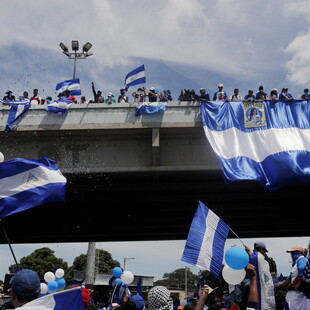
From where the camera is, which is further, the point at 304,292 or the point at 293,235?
the point at 293,235

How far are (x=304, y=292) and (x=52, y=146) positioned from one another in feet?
39.3

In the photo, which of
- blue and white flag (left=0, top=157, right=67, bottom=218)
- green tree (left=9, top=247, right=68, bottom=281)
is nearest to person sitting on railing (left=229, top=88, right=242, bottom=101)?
blue and white flag (left=0, top=157, right=67, bottom=218)

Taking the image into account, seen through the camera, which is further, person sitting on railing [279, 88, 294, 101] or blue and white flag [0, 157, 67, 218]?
person sitting on railing [279, 88, 294, 101]

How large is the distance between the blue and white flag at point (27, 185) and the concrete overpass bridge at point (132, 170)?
292 inches

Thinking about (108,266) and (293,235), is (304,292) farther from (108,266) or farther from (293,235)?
(108,266)

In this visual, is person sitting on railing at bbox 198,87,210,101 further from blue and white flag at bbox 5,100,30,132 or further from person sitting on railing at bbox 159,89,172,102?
blue and white flag at bbox 5,100,30,132

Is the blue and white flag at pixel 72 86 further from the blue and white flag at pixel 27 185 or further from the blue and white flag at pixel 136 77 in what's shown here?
the blue and white flag at pixel 27 185

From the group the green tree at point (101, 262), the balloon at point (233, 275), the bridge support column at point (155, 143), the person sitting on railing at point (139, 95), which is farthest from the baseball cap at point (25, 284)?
the green tree at point (101, 262)

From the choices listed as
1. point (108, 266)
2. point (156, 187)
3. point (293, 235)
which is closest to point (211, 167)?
point (156, 187)

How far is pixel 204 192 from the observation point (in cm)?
1973

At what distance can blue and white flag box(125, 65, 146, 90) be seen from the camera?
1869 cm

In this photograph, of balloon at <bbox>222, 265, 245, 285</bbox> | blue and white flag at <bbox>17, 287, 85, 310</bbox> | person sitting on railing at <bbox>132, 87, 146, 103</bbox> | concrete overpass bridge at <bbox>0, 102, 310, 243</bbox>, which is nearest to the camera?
blue and white flag at <bbox>17, 287, 85, 310</bbox>

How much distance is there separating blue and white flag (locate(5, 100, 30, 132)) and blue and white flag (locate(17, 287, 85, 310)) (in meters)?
13.0

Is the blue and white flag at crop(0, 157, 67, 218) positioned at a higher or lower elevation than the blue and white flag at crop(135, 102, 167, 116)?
lower
